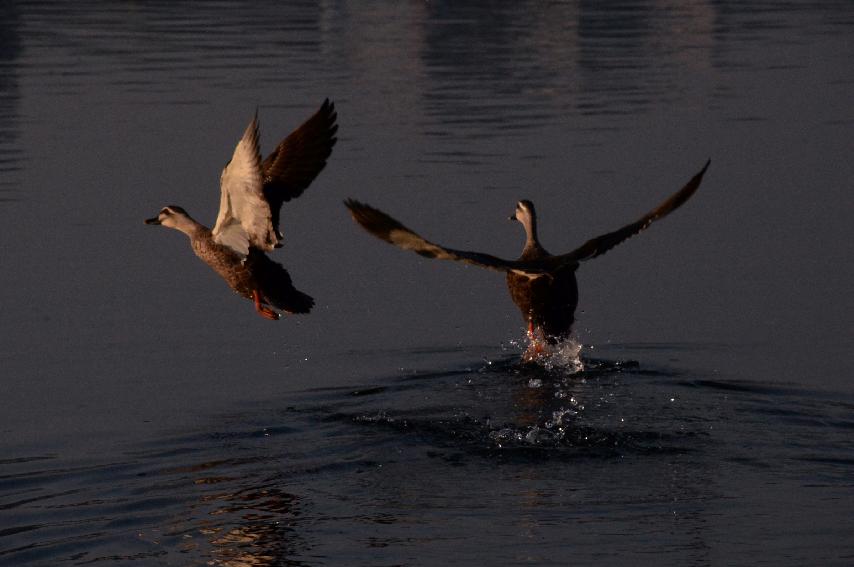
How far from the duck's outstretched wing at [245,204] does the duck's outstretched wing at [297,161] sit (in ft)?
0.50

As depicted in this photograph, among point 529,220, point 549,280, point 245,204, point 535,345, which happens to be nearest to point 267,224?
point 245,204

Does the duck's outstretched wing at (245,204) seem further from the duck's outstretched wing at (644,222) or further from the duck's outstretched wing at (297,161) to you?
the duck's outstretched wing at (644,222)

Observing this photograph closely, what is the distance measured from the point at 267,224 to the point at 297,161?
0.63 metres

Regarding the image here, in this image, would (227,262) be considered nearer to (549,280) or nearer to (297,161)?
(297,161)


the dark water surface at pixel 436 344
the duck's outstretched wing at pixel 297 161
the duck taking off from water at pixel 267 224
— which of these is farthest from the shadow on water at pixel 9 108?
the duck's outstretched wing at pixel 297 161

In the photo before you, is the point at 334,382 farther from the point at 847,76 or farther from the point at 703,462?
the point at 847,76

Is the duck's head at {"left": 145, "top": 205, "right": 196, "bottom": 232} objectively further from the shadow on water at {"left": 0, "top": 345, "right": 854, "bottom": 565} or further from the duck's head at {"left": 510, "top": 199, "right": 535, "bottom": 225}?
the duck's head at {"left": 510, "top": 199, "right": 535, "bottom": 225}

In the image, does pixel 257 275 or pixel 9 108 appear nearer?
pixel 257 275

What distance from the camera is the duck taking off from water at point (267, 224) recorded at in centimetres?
1152

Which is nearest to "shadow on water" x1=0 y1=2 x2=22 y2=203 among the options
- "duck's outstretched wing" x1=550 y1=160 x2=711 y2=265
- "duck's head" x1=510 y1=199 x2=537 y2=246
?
"duck's head" x1=510 y1=199 x2=537 y2=246

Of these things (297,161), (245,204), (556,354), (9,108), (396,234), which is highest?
(9,108)

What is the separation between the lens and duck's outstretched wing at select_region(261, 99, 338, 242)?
11.7 m

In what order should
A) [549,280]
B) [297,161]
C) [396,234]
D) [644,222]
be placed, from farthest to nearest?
[549,280]
[297,161]
[644,222]
[396,234]

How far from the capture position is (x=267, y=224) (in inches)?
453
